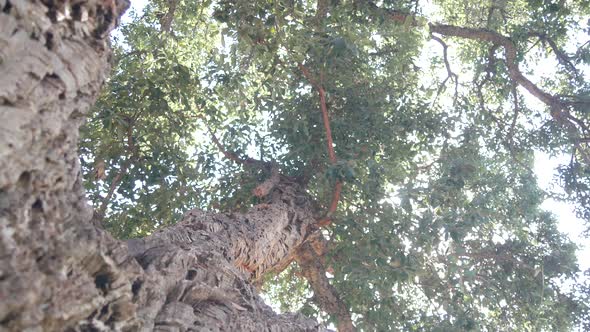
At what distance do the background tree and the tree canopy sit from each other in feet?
0.10

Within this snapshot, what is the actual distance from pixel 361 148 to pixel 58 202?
5.36 m

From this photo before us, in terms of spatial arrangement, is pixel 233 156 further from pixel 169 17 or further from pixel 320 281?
pixel 169 17

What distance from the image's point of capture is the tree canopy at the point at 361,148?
20.5 ft

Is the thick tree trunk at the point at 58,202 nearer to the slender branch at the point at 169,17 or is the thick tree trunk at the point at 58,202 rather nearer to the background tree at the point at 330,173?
the background tree at the point at 330,173

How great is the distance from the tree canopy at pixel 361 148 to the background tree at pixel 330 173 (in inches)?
1.2

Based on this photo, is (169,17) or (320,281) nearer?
(169,17)

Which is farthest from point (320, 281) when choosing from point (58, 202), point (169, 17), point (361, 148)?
point (58, 202)

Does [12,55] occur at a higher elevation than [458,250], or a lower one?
lower

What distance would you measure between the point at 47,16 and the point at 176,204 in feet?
16.9

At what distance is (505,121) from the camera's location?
366 inches

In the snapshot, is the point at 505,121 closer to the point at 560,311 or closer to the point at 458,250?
Result: the point at 560,311

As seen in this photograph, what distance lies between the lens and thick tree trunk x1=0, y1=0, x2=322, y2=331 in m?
1.80

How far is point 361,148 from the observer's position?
23.5ft

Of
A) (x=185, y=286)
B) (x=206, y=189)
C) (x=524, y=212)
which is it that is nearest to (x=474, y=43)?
(x=524, y=212)
